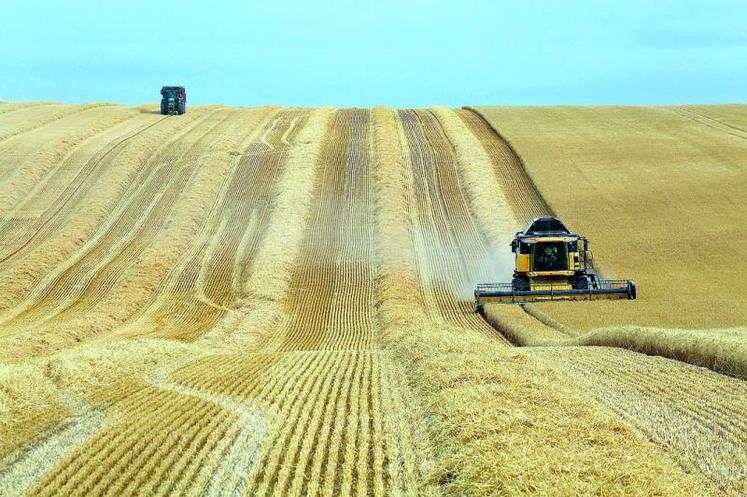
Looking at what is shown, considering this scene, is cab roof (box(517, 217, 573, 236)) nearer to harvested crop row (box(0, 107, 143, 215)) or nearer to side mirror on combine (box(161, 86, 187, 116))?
harvested crop row (box(0, 107, 143, 215))

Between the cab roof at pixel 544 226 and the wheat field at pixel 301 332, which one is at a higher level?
the cab roof at pixel 544 226

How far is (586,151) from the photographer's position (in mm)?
52781

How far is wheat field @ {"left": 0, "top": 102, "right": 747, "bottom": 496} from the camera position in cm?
883

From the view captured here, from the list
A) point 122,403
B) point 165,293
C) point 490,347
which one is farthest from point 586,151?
point 122,403

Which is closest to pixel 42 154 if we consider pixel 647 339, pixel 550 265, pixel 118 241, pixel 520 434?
pixel 118 241

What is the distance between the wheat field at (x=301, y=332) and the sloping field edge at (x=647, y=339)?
0.28 m

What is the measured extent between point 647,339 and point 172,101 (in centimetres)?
5759

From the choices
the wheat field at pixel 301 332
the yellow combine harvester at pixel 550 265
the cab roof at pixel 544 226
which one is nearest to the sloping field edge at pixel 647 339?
the wheat field at pixel 301 332

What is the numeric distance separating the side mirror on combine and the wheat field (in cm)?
152

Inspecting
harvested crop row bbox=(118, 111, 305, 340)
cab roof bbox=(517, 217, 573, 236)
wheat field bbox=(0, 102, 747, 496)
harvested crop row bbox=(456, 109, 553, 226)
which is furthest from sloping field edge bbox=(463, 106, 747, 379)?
harvested crop row bbox=(456, 109, 553, 226)

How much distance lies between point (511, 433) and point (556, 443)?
1.69ft

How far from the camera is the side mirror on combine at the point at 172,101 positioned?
6838cm

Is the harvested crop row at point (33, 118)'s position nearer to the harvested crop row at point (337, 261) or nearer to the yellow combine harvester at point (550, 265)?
the harvested crop row at point (337, 261)

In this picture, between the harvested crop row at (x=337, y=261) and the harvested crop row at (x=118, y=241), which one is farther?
the harvested crop row at (x=118, y=241)
